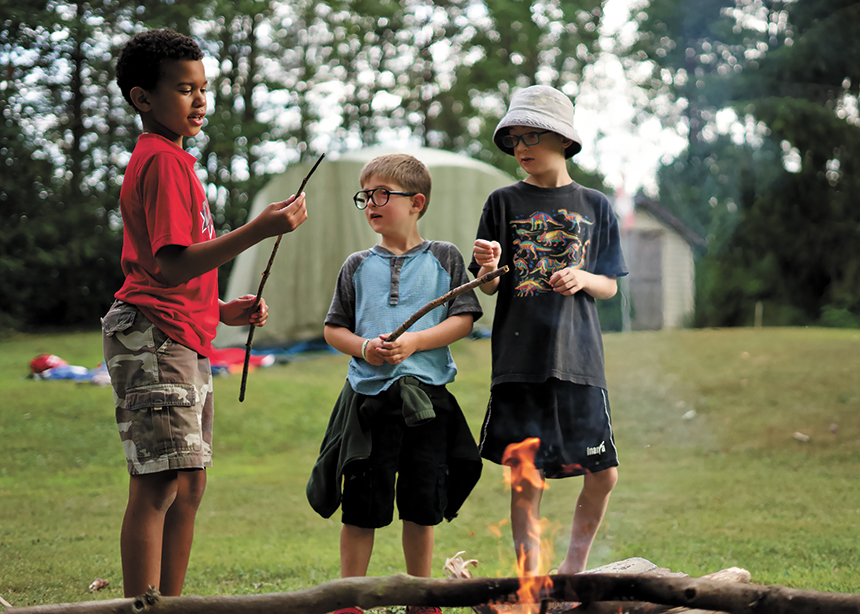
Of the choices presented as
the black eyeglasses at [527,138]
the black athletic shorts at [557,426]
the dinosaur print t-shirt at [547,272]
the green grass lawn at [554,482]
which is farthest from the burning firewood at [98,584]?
the black eyeglasses at [527,138]

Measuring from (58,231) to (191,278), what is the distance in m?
13.6

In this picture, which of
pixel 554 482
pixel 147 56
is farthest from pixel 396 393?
pixel 554 482

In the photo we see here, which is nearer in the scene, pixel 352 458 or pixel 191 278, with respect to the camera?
pixel 191 278

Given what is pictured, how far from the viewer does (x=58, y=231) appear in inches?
548

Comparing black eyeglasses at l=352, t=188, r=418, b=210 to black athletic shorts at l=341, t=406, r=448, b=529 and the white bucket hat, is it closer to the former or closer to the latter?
the white bucket hat

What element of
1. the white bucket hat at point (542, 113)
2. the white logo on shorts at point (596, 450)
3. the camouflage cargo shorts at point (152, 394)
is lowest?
the white logo on shorts at point (596, 450)

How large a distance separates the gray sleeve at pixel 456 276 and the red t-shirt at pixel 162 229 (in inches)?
28.6

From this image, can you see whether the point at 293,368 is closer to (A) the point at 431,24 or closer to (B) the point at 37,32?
(B) the point at 37,32

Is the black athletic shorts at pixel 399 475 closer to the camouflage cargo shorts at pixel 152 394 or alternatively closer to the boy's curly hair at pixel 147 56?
the camouflage cargo shorts at pixel 152 394

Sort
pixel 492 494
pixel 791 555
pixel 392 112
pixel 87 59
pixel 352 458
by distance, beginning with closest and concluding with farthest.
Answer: pixel 352 458 < pixel 791 555 < pixel 492 494 < pixel 87 59 < pixel 392 112

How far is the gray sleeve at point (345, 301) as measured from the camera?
2.37 m

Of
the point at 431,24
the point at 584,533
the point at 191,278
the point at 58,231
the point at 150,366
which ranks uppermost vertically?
the point at 431,24

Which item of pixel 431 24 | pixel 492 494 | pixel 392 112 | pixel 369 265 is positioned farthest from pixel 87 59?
pixel 369 265

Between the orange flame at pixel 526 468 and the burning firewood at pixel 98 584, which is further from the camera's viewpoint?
the burning firewood at pixel 98 584
